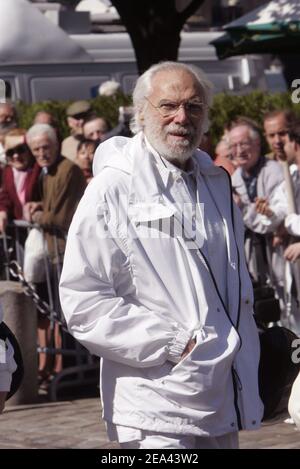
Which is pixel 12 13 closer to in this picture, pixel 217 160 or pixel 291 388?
pixel 217 160

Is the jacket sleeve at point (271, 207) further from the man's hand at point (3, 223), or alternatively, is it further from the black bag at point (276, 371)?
the black bag at point (276, 371)

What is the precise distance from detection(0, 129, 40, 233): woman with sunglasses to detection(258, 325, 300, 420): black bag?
5946mm

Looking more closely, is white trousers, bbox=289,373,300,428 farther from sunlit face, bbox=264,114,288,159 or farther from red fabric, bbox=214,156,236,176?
red fabric, bbox=214,156,236,176

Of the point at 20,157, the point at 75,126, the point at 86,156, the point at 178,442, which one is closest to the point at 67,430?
the point at 86,156

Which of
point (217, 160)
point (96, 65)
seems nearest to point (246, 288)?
point (217, 160)

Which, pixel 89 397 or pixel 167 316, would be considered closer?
pixel 167 316

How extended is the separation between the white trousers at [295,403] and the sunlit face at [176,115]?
3.13 feet

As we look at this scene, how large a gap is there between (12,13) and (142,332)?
42.0 ft

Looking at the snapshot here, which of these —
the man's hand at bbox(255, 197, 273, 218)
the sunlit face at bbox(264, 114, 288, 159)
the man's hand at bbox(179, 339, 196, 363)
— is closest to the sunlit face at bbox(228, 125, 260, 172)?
the sunlit face at bbox(264, 114, 288, 159)

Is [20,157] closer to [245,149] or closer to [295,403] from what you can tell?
[245,149]

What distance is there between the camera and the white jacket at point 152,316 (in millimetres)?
5227

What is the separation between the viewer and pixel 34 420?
9.51 m

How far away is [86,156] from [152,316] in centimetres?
649

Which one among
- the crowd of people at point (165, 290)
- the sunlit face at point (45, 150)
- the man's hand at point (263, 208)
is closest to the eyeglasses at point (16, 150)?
the sunlit face at point (45, 150)
